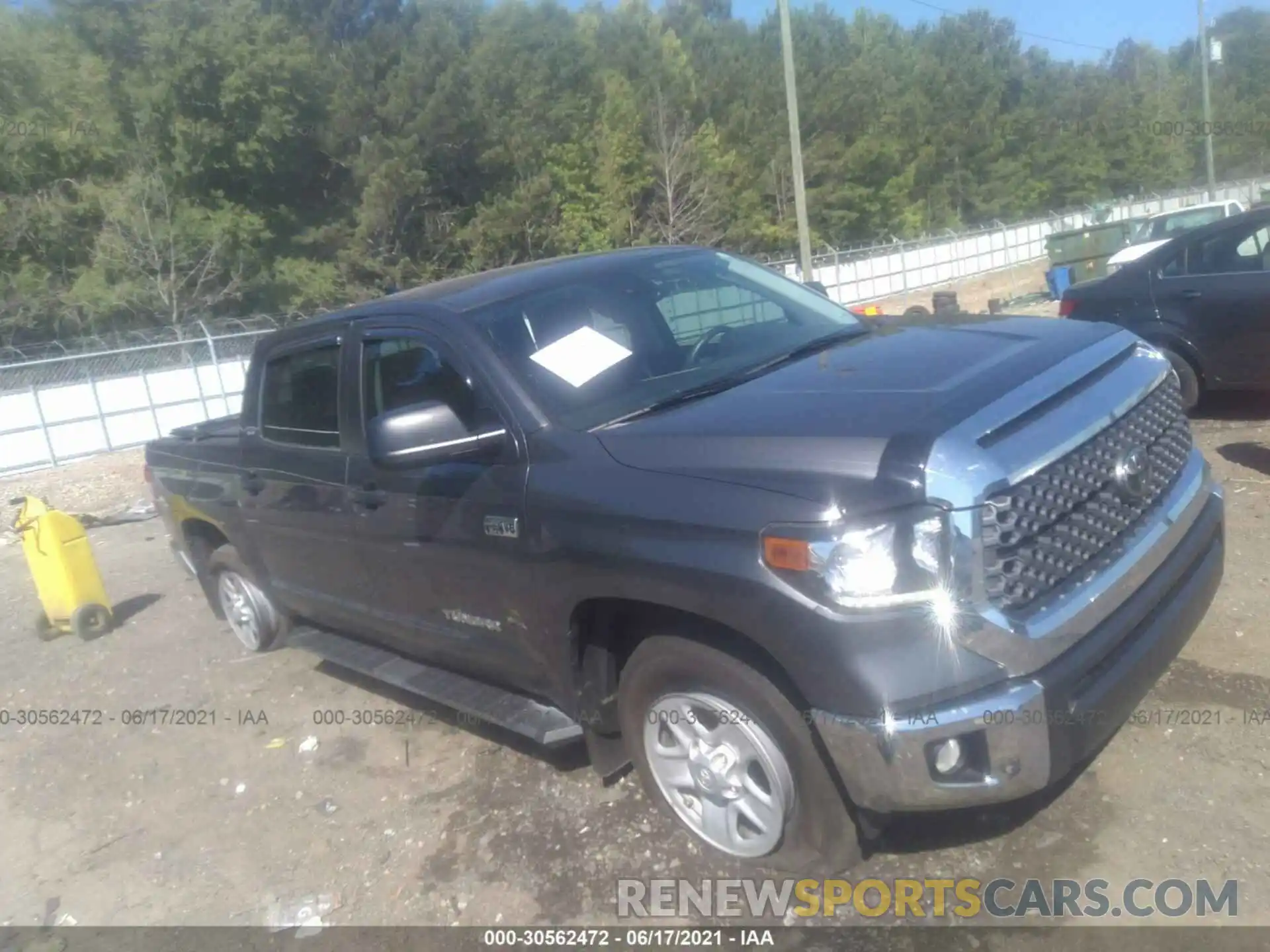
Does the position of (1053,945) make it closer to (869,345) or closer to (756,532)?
(756,532)

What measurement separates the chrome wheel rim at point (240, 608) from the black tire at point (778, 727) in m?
3.38

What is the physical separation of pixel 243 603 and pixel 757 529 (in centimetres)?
425

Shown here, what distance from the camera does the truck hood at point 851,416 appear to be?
2.79 m

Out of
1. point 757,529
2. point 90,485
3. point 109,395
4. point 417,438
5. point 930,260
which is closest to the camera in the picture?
point 757,529

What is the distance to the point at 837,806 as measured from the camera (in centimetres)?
304

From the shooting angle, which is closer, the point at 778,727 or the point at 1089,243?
the point at 778,727

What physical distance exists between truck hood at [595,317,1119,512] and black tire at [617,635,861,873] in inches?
22.4

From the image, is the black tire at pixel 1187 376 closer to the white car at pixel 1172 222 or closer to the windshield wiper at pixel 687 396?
the windshield wiper at pixel 687 396

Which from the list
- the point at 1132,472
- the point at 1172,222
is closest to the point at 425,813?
the point at 1132,472

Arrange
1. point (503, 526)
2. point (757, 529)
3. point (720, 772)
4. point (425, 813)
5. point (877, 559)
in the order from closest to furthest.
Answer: point (877, 559) → point (757, 529) → point (720, 772) → point (503, 526) → point (425, 813)

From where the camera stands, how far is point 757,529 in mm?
2852

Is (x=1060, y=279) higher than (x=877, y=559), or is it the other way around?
(x=877, y=559)

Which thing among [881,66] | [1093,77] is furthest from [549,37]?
[1093,77]

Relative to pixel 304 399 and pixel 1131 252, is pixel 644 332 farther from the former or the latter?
pixel 1131 252
